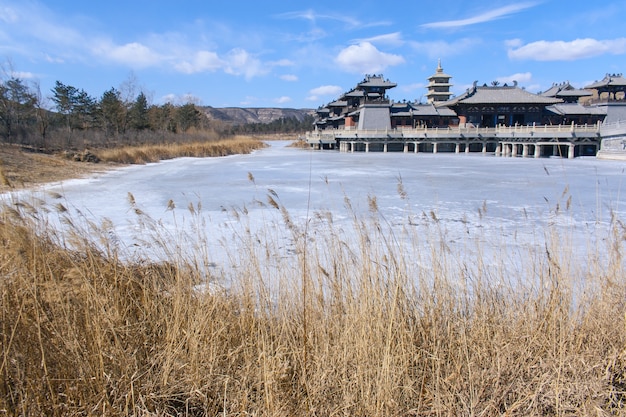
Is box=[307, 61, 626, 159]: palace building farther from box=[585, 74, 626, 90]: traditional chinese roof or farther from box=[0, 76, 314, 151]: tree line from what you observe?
box=[0, 76, 314, 151]: tree line

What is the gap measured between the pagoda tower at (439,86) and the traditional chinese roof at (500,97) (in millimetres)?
12842

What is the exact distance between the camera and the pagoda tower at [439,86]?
5484 cm

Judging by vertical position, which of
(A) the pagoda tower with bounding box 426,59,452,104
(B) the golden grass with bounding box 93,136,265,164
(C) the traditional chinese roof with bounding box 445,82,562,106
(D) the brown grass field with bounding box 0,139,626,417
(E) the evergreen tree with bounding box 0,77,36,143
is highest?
(A) the pagoda tower with bounding box 426,59,452,104

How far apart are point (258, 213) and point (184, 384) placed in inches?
257

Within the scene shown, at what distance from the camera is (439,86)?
5522cm

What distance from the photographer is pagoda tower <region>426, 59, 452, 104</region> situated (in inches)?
2159

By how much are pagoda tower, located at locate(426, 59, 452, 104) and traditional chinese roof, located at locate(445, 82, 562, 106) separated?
12.8 meters

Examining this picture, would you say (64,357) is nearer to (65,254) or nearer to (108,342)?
(108,342)

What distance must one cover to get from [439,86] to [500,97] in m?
15.4

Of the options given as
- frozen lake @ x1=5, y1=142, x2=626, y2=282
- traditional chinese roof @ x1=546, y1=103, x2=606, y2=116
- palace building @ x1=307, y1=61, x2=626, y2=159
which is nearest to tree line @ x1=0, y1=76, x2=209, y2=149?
frozen lake @ x1=5, y1=142, x2=626, y2=282

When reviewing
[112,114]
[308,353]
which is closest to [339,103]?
[112,114]

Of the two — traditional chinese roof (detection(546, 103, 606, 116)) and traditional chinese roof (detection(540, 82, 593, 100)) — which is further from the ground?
traditional chinese roof (detection(540, 82, 593, 100))

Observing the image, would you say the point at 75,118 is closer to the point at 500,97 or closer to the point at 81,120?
the point at 81,120

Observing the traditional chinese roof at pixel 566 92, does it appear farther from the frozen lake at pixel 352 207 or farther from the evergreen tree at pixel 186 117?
the evergreen tree at pixel 186 117
